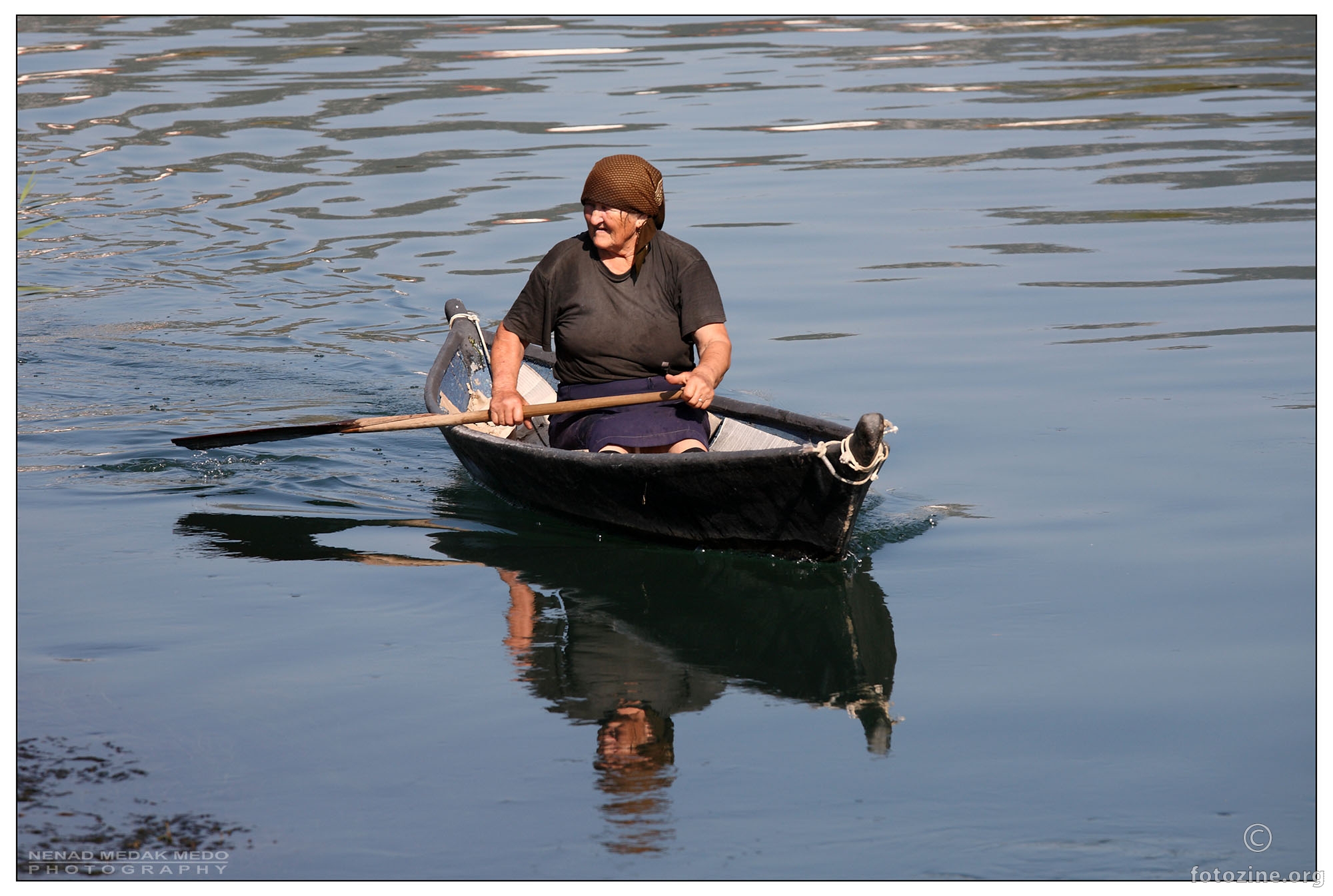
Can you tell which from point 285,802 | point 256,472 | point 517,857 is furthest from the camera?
point 256,472

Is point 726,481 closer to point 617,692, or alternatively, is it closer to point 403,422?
point 617,692

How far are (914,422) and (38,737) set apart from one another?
493cm

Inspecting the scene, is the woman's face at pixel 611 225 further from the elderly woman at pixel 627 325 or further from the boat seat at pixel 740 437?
the boat seat at pixel 740 437

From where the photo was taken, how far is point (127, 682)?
16.2ft

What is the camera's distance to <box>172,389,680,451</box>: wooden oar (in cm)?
618

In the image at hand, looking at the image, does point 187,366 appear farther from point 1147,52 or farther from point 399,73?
point 1147,52

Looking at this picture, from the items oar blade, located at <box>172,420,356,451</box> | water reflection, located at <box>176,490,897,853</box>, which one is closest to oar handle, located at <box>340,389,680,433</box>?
oar blade, located at <box>172,420,356,451</box>

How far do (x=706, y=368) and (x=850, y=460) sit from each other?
935 millimetres

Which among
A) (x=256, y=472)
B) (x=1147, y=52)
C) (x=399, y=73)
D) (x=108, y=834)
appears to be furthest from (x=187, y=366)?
(x=1147, y=52)

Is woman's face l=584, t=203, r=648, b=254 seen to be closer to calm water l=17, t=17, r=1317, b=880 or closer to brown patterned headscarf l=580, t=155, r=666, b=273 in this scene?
brown patterned headscarf l=580, t=155, r=666, b=273

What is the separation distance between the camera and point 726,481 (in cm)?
583

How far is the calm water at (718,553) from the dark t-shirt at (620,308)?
821 mm
